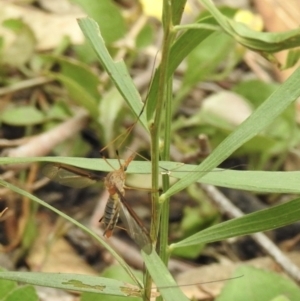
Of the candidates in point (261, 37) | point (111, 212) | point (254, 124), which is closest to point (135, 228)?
point (111, 212)

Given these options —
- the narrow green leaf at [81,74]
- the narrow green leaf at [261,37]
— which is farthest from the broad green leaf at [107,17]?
the narrow green leaf at [261,37]

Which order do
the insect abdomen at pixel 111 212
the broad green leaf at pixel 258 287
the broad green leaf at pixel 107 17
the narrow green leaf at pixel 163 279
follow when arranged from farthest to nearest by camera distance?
the broad green leaf at pixel 107 17, the broad green leaf at pixel 258 287, the insect abdomen at pixel 111 212, the narrow green leaf at pixel 163 279

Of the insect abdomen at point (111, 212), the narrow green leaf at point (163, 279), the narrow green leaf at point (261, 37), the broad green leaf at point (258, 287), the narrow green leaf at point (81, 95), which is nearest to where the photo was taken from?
the narrow green leaf at point (261, 37)

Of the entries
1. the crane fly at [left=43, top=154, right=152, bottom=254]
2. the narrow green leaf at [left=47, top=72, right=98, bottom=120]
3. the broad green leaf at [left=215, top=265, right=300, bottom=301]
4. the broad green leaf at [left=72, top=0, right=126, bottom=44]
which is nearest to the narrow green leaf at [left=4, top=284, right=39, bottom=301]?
the crane fly at [left=43, top=154, right=152, bottom=254]

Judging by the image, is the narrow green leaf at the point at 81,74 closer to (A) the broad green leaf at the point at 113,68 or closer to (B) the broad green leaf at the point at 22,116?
(B) the broad green leaf at the point at 22,116

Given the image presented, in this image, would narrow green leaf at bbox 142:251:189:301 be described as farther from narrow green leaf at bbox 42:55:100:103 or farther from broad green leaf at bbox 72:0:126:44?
broad green leaf at bbox 72:0:126:44
